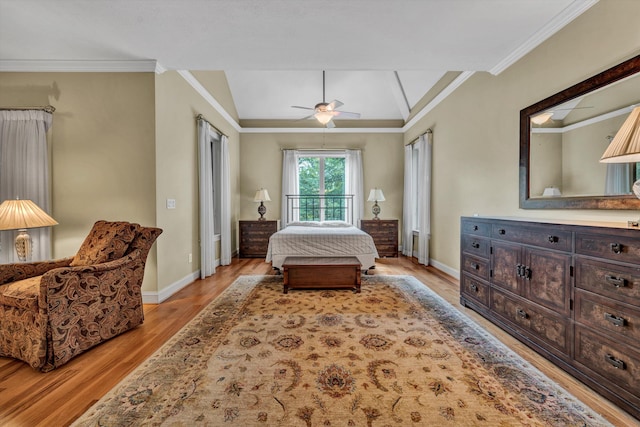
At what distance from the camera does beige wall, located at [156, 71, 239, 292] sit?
11.0 feet

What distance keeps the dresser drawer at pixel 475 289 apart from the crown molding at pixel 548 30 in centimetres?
235

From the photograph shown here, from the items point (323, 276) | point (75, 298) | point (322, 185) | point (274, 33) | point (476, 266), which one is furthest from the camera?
point (322, 185)

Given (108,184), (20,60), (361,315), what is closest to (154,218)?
(108,184)

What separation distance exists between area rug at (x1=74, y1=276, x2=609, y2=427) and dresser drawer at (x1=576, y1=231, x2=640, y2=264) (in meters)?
0.86

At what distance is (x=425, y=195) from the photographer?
5.23 metres

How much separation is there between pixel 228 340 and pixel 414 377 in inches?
58.2

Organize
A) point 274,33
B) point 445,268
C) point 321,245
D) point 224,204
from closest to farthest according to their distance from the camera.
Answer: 1. point 274,33
2. point 321,245
3. point 445,268
4. point 224,204

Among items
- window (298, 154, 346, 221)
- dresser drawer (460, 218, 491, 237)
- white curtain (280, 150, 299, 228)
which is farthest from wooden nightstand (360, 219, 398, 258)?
dresser drawer (460, 218, 491, 237)

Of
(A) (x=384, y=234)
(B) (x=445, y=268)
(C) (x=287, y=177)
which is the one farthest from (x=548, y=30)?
(C) (x=287, y=177)

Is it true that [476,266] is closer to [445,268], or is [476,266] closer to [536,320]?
[536,320]

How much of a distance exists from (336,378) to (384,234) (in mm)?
4450

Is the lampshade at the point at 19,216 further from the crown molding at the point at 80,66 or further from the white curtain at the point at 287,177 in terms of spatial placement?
the white curtain at the point at 287,177

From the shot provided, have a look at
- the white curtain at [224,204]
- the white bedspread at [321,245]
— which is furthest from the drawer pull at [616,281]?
the white curtain at [224,204]

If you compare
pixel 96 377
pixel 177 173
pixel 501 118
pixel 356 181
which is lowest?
pixel 96 377
